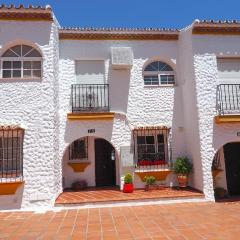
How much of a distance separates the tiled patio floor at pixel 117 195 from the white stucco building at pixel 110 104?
0.48 metres

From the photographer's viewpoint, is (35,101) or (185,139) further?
(185,139)

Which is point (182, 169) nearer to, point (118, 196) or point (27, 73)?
point (118, 196)

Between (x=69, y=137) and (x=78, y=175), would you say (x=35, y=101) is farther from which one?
(x=78, y=175)

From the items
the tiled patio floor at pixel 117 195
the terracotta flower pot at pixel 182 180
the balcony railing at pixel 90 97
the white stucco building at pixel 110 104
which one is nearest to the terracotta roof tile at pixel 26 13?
the white stucco building at pixel 110 104

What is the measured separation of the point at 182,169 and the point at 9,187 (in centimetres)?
704

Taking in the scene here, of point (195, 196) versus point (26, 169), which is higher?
point (26, 169)

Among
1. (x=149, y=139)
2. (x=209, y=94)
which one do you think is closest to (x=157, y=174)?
(x=149, y=139)

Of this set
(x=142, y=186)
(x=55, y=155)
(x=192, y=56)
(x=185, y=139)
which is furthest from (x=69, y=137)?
(x=192, y=56)

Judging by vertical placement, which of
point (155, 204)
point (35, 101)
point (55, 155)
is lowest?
point (155, 204)

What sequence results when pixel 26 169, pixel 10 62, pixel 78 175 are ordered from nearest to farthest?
pixel 26 169, pixel 10 62, pixel 78 175

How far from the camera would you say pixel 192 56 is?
1245 cm

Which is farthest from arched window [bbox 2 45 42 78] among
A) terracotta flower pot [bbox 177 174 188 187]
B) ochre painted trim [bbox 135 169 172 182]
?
terracotta flower pot [bbox 177 174 188 187]

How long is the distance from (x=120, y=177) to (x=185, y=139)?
3.51 metres

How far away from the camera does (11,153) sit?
445 inches
